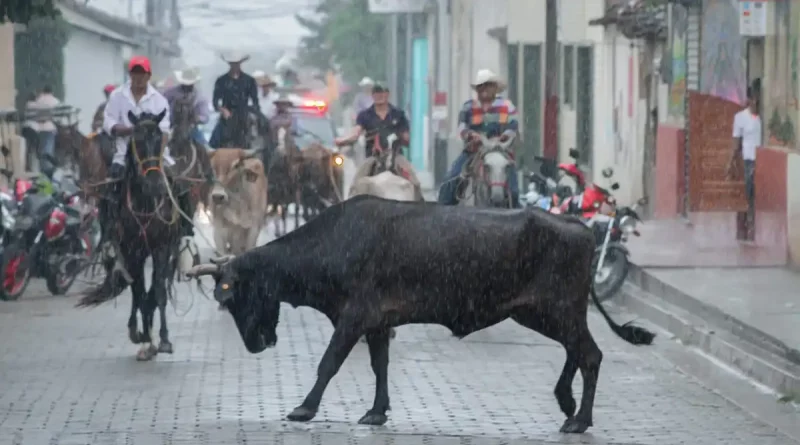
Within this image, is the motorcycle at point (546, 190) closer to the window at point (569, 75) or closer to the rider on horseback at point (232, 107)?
the rider on horseback at point (232, 107)

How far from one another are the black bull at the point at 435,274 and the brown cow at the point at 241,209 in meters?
7.87

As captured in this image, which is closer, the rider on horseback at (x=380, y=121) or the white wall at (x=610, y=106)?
the rider on horseback at (x=380, y=121)

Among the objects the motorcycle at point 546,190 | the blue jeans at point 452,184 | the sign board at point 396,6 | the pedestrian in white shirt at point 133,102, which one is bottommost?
the motorcycle at point 546,190

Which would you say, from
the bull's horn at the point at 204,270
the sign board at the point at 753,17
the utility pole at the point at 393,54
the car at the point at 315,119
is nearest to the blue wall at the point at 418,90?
the utility pole at the point at 393,54

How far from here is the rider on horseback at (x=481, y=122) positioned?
17.1m

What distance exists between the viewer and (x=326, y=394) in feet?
38.3

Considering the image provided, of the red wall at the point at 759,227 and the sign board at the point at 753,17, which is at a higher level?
the sign board at the point at 753,17

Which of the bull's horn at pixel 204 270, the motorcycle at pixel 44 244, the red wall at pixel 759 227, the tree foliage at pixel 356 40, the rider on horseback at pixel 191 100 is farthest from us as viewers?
the tree foliage at pixel 356 40

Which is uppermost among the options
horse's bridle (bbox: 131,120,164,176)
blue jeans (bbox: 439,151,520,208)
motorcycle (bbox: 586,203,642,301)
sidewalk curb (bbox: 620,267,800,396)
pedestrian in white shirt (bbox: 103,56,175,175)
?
pedestrian in white shirt (bbox: 103,56,175,175)

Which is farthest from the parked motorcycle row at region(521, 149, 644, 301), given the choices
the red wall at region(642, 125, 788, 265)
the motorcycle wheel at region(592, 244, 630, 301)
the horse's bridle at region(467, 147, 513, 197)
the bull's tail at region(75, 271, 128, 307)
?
the bull's tail at region(75, 271, 128, 307)

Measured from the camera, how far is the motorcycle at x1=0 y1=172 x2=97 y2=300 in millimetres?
17953

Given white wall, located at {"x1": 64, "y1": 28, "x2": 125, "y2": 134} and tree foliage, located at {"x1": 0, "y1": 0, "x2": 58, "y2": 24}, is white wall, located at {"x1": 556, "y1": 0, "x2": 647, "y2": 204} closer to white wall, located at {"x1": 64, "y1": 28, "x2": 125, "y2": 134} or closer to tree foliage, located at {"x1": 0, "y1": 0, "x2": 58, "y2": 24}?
tree foliage, located at {"x1": 0, "y1": 0, "x2": 58, "y2": 24}

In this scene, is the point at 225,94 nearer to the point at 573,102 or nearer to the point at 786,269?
the point at 786,269

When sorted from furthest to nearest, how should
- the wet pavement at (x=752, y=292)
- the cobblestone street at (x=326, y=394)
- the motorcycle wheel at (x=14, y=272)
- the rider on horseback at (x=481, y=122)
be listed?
the motorcycle wheel at (x=14, y=272), the rider on horseback at (x=481, y=122), the wet pavement at (x=752, y=292), the cobblestone street at (x=326, y=394)
